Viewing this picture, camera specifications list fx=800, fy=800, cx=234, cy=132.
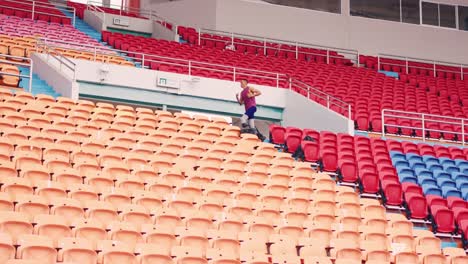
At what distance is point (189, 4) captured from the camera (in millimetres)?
26016

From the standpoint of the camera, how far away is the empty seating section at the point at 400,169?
13.2 metres

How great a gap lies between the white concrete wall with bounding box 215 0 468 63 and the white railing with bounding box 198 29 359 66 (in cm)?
22

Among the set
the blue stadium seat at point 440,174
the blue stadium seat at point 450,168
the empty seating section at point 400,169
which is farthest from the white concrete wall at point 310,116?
the blue stadium seat at point 440,174

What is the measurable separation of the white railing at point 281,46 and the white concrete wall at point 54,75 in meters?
A: 7.46

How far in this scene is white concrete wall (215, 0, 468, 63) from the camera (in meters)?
25.8

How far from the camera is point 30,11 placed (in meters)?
23.8

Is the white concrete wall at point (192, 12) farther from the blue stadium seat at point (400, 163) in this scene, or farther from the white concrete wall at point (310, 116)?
the blue stadium seat at point (400, 163)

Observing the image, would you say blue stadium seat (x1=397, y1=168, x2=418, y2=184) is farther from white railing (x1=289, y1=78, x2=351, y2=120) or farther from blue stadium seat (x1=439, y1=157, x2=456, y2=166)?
white railing (x1=289, y1=78, x2=351, y2=120)

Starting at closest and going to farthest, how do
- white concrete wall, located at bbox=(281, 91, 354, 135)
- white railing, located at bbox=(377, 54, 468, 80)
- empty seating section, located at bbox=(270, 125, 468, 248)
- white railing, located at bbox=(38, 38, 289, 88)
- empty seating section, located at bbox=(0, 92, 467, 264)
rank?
empty seating section, located at bbox=(0, 92, 467, 264) → empty seating section, located at bbox=(270, 125, 468, 248) → white concrete wall, located at bbox=(281, 91, 354, 135) → white railing, located at bbox=(38, 38, 289, 88) → white railing, located at bbox=(377, 54, 468, 80)

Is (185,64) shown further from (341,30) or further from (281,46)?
(341,30)

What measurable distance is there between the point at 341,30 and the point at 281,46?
267 cm

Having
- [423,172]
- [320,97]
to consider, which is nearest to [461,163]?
[423,172]

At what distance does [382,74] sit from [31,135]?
47.7 feet

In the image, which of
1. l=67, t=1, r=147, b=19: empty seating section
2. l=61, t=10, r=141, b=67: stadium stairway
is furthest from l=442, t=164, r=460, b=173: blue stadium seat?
l=67, t=1, r=147, b=19: empty seating section
